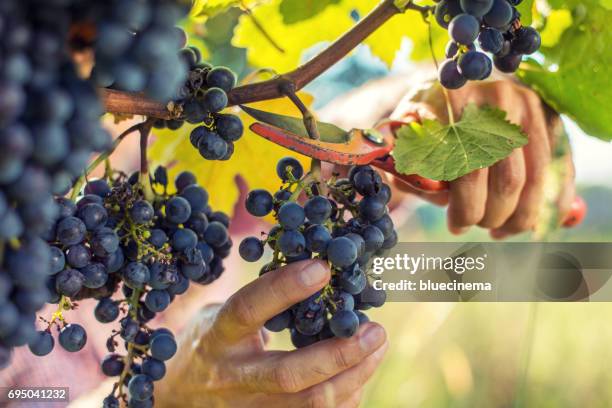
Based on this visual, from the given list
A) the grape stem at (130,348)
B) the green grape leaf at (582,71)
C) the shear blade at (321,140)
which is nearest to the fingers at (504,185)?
the green grape leaf at (582,71)

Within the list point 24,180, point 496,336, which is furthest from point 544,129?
point 496,336

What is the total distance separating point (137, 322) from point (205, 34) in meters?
0.80

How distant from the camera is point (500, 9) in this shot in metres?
0.55

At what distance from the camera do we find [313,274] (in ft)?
1.86

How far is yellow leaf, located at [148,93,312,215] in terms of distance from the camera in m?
0.84

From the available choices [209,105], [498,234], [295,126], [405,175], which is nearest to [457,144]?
[405,175]

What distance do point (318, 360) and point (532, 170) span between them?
0.56m

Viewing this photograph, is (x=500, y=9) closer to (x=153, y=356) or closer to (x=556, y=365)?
(x=153, y=356)

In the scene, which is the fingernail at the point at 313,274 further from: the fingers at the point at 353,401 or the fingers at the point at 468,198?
the fingers at the point at 468,198

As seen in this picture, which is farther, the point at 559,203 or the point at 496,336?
the point at 496,336

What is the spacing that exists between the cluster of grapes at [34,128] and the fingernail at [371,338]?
1.31ft

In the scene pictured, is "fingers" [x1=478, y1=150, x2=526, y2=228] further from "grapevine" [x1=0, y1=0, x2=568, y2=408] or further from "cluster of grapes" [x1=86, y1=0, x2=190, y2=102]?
"cluster of grapes" [x1=86, y1=0, x2=190, y2=102]

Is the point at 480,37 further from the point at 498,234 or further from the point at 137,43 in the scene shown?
the point at 498,234

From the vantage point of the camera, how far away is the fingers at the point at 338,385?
0.71m
